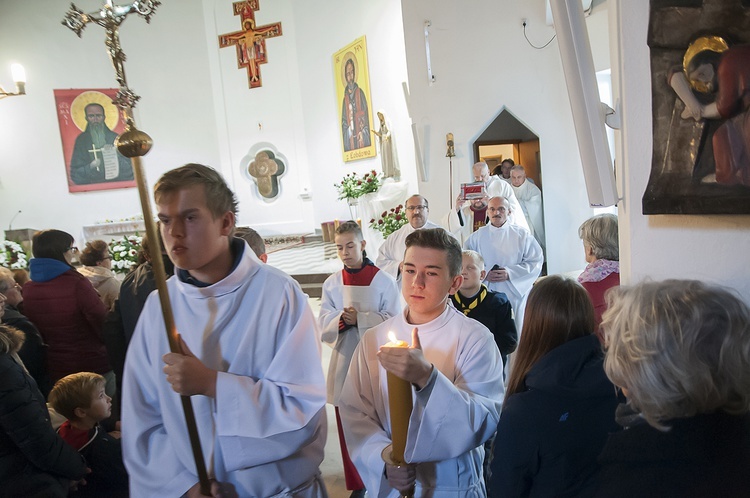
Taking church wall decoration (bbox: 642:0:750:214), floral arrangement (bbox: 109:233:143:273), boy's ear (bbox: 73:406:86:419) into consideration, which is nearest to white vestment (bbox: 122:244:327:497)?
church wall decoration (bbox: 642:0:750:214)

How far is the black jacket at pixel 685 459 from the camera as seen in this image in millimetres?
911

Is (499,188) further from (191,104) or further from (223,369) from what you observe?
(191,104)

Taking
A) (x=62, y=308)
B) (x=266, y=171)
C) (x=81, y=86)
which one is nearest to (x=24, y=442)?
(x=62, y=308)

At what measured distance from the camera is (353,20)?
Answer: 526 inches

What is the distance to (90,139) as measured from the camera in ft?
51.5

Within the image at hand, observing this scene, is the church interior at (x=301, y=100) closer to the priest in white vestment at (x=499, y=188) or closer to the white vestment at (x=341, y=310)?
the priest in white vestment at (x=499, y=188)

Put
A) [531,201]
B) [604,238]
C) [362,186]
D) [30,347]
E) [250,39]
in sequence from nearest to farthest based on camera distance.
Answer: [604,238] → [30,347] → [531,201] → [362,186] → [250,39]

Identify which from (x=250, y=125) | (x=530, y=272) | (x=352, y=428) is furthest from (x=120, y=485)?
(x=250, y=125)

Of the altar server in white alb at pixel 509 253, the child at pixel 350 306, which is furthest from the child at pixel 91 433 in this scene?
the altar server in white alb at pixel 509 253

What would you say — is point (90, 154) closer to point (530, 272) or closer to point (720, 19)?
point (530, 272)

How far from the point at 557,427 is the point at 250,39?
16597mm

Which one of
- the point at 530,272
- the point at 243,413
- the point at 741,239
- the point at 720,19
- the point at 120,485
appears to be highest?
the point at 720,19

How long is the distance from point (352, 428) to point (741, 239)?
126 centimetres

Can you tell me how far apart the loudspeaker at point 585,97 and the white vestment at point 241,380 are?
0.99 meters
